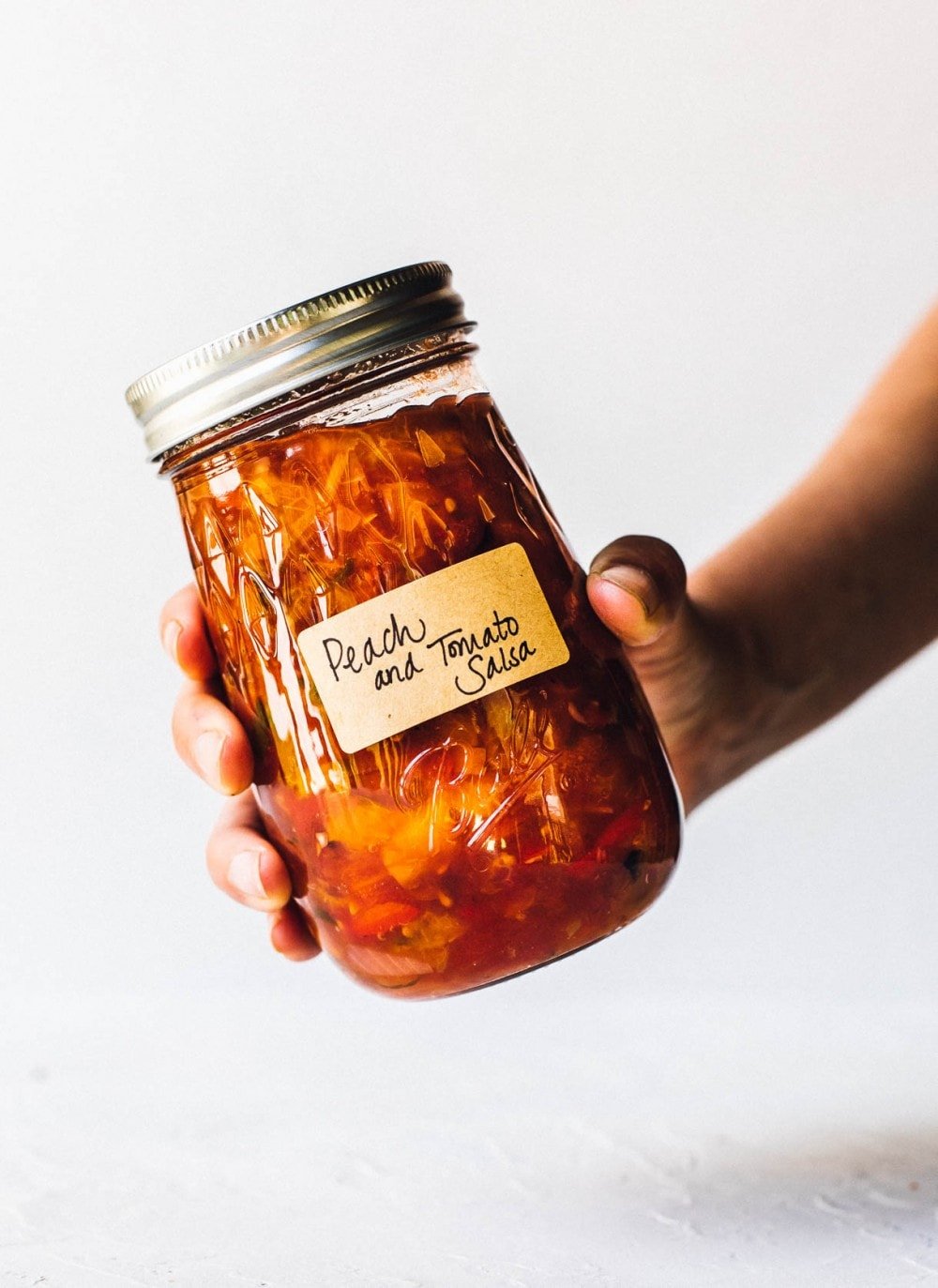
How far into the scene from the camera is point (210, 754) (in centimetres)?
104

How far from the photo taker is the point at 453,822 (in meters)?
0.90

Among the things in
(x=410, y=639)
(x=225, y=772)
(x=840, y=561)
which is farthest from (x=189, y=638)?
(x=840, y=561)

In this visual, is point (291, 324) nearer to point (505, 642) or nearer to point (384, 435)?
point (384, 435)

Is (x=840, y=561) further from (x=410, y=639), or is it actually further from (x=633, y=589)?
(x=410, y=639)

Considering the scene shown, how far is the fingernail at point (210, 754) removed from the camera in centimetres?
102

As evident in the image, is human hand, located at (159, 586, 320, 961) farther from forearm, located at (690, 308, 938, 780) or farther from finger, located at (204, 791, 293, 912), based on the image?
forearm, located at (690, 308, 938, 780)

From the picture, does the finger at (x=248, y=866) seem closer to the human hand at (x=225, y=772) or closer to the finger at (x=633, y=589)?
the human hand at (x=225, y=772)

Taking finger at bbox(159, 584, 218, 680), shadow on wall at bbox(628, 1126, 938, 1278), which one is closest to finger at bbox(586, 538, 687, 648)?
finger at bbox(159, 584, 218, 680)

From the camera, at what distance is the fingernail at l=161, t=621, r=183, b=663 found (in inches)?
44.4

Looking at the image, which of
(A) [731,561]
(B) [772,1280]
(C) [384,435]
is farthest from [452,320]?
(B) [772,1280]

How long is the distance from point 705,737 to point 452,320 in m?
0.51

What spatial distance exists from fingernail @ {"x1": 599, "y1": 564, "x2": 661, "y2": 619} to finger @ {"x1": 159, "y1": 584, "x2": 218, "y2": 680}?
0.30 m

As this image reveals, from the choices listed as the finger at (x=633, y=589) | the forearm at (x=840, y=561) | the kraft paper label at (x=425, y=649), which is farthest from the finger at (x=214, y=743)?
the forearm at (x=840, y=561)

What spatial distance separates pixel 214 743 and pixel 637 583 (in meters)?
0.28
